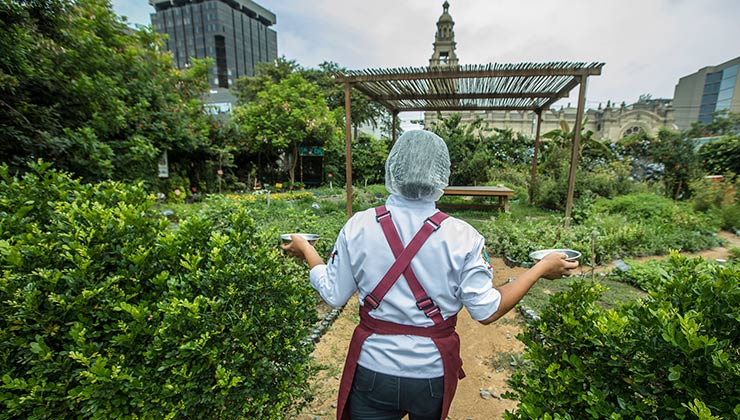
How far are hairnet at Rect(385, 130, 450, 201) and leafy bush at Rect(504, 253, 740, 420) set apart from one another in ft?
2.90

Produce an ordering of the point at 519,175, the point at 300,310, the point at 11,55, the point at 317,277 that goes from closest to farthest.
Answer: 1. the point at 317,277
2. the point at 300,310
3. the point at 11,55
4. the point at 519,175

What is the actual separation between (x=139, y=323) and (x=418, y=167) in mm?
1434

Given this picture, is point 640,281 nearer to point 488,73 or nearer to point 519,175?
point 488,73

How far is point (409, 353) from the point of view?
111 centimetres

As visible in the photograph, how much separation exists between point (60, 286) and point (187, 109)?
9144 mm

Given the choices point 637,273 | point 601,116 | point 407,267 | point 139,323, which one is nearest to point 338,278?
point 407,267

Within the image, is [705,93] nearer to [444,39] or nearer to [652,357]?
[444,39]

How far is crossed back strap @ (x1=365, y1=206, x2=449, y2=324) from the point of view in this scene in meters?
1.05

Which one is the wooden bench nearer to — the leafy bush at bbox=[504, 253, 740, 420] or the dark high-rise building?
the leafy bush at bbox=[504, 253, 740, 420]

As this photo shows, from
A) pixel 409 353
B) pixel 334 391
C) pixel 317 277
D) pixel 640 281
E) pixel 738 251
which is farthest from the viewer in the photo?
pixel 738 251

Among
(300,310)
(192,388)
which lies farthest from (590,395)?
(192,388)

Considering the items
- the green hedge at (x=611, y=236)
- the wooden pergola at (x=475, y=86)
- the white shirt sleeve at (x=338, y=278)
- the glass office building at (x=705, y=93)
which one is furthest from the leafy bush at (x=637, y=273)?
the glass office building at (x=705, y=93)

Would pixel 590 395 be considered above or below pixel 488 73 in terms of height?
below

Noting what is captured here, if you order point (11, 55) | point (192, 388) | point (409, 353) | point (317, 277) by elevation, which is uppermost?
point (11, 55)
